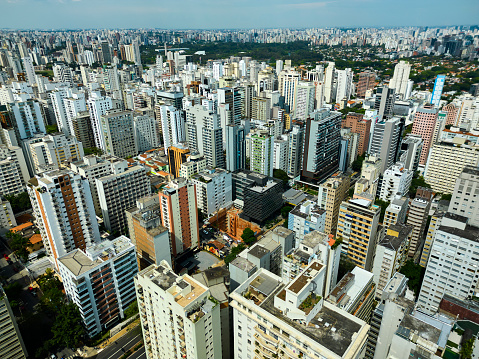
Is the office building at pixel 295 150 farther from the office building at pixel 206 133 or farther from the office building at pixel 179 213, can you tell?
the office building at pixel 179 213

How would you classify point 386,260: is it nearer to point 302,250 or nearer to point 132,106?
point 302,250

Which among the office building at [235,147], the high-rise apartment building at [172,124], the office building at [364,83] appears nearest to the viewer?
the office building at [235,147]

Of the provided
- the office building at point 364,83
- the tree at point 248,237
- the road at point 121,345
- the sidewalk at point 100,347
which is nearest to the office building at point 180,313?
the road at point 121,345

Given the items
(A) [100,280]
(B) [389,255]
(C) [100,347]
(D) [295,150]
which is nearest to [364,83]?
(D) [295,150]

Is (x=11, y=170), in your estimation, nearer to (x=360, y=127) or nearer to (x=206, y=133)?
(x=206, y=133)

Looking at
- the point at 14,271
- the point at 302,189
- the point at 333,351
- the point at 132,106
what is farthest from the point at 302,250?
the point at 132,106
